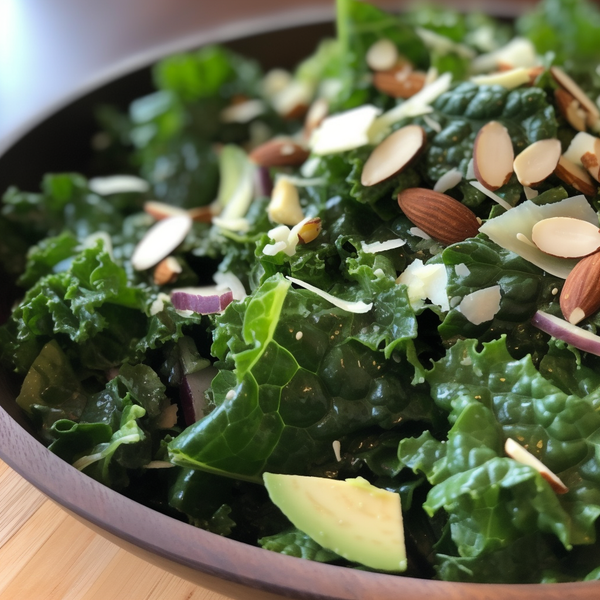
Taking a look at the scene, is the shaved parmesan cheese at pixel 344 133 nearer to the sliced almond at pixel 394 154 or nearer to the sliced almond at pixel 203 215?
the sliced almond at pixel 394 154

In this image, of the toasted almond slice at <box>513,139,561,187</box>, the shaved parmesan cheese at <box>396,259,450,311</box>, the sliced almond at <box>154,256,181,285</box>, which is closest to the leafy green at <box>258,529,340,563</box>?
the shaved parmesan cheese at <box>396,259,450,311</box>

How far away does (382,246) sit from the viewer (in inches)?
46.4

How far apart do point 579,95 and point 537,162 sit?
0.27m

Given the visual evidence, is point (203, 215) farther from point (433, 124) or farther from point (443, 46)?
point (443, 46)

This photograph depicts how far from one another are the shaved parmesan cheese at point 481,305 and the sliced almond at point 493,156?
24cm

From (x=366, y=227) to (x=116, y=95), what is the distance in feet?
3.75

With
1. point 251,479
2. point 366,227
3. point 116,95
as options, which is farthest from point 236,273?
point 116,95

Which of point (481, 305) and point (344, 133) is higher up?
point (344, 133)

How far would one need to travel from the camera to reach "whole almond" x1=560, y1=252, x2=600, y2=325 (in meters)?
1.02

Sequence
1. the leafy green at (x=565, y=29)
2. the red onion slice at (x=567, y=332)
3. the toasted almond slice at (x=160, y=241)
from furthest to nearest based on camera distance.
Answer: the leafy green at (x=565, y=29) < the toasted almond slice at (x=160, y=241) < the red onion slice at (x=567, y=332)

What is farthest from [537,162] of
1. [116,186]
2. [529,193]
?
[116,186]

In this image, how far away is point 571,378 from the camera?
1.02 meters

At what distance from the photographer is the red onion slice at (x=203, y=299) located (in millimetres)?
1199

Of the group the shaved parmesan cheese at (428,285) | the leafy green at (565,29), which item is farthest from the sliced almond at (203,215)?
the leafy green at (565,29)
